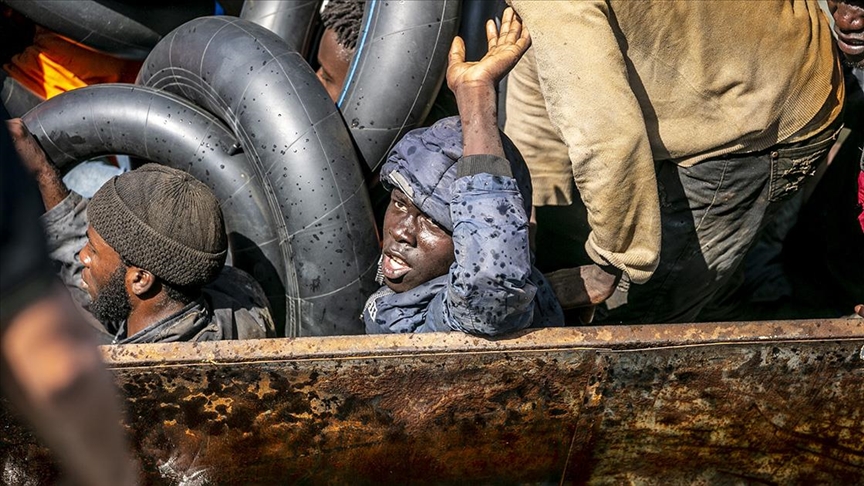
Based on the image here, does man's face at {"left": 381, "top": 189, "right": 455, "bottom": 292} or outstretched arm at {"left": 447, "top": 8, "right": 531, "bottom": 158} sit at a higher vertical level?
outstretched arm at {"left": 447, "top": 8, "right": 531, "bottom": 158}

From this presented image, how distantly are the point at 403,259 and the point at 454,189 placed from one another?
27 cm

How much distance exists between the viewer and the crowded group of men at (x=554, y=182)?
197 cm

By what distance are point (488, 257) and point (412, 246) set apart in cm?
32

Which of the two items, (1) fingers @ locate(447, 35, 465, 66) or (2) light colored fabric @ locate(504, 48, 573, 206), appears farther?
(2) light colored fabric @ locate(504, 48, 573, 206)

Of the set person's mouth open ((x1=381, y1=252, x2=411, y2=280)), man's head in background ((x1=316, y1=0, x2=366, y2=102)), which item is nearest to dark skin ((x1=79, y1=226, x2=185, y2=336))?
person's mouth open ((x1=381, y1=252, x2=411, y2=280))

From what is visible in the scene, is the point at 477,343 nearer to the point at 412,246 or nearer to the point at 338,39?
the point at 412,246

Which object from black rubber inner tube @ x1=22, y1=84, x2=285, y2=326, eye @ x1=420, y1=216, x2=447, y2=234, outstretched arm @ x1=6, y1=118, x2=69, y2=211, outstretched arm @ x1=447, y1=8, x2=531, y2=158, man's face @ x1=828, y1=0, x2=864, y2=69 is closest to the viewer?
outstretched arm @ x1=447, y1=8, x2=531, y2=158

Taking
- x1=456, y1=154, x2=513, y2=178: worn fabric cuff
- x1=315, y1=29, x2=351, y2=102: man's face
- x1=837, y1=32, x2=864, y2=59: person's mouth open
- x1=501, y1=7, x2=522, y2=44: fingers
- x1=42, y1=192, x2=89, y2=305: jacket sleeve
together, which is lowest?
x1=42, y1=192, x2=89, y2=305: jacket sleeve

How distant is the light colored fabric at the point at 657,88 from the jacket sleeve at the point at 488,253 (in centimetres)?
25

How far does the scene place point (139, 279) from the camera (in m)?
2.19

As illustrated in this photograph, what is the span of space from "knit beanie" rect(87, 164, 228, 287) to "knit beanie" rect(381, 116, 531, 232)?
18.1 inches

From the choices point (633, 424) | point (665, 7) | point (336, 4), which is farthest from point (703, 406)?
point (336, 4)

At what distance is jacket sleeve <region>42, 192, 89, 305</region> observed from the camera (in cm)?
255

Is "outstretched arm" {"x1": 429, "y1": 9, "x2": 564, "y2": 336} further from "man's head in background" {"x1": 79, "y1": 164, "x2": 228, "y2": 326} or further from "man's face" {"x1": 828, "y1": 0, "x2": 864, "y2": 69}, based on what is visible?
"man's face" {"x1": 828, "y1": 0, "x2": 864, "y2": 69}
